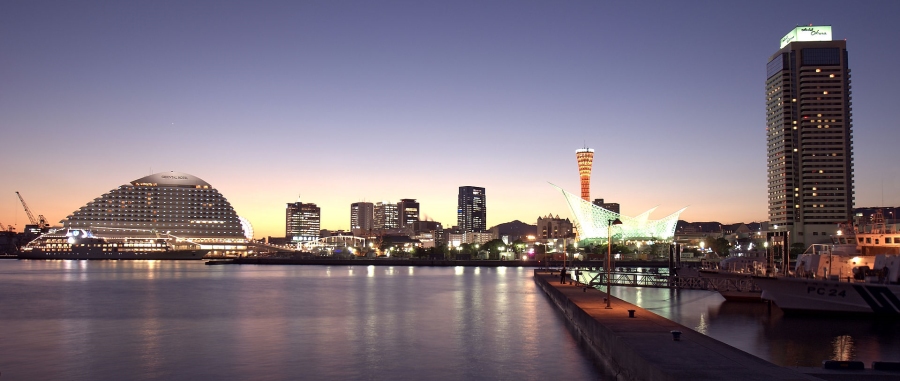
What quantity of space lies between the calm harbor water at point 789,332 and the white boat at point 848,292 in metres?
0.63

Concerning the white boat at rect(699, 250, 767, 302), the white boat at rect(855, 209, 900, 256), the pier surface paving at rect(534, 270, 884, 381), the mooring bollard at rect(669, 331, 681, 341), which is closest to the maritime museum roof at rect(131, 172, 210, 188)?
the white boat at rect(699, 250, 767, 302)

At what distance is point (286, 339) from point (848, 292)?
25567 millimetres

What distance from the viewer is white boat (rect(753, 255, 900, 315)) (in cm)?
3225

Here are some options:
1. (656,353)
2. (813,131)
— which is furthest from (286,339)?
(813,131)

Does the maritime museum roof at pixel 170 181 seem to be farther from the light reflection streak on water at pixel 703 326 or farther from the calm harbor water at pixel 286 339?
the light reflection streak on water at pixel 703 326

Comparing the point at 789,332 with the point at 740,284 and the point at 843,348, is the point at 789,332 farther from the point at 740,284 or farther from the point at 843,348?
the point at 740,284

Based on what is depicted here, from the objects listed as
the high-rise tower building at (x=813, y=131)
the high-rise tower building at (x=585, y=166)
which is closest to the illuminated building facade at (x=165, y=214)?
the high-rise tower building at (x=585, y=166)

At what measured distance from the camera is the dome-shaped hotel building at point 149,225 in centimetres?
17312

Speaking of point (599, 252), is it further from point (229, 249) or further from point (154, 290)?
point (154, 290)

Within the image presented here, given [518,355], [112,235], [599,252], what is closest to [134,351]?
[518,355]

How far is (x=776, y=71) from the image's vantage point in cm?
17538

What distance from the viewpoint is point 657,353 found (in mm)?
17469

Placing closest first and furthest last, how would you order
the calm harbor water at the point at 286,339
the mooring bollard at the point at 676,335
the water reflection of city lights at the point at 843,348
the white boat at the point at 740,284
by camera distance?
the mooring bollard at the point at 676,335 → the calm harbor water at the point at 286,339 → the water reflection of city lights at the point at 843,348 → the white boat at the point at 740,284

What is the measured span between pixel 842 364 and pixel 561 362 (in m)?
9.23
